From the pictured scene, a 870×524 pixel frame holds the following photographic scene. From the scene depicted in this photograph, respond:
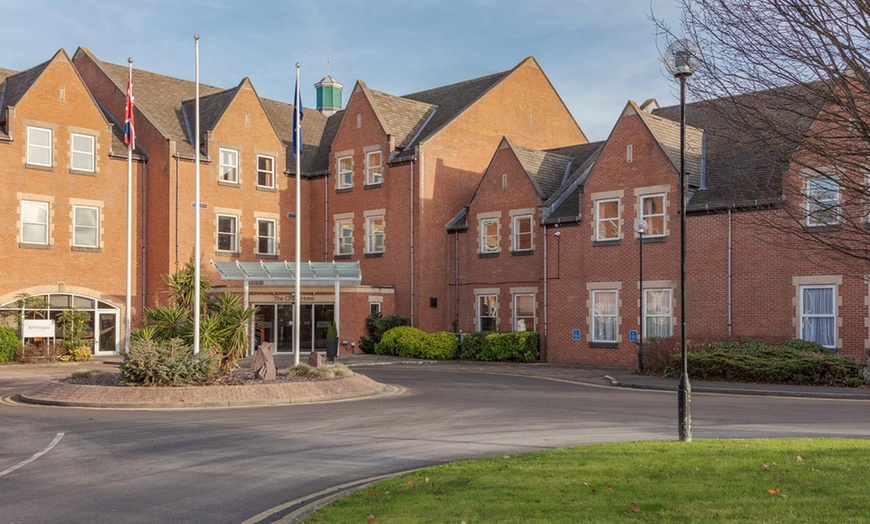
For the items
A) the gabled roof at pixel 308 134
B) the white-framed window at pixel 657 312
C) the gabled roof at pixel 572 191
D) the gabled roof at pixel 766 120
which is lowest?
the white-framed window at pixel 657 312

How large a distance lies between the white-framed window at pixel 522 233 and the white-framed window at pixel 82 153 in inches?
732

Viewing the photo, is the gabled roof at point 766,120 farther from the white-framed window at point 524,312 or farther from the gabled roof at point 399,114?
the gabled roof at point 399,114

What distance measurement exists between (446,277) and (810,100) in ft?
112

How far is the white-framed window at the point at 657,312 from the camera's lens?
110 ft

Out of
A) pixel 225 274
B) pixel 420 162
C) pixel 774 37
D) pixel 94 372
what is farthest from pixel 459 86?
pixel 774 37

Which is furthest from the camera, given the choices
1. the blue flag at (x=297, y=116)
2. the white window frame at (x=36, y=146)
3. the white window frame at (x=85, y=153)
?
the white window frame at (x=85, y=153)

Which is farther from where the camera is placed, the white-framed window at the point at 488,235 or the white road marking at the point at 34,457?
the white-framed window at the point at 488,235

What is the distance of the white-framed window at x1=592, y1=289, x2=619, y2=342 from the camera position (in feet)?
115

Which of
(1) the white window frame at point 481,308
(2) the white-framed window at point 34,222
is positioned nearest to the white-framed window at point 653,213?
(1) the white window frame at point 481,308

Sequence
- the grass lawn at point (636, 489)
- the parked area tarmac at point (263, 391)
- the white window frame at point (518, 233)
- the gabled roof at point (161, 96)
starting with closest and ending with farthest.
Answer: the grass lawn at point (636, 489) < the parked area tarmac at point (263, 391) < the white window frame at point (518, 233) < the gabled roof at point (161, 96)

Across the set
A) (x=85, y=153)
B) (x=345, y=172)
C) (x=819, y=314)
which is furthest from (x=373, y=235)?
(x=819, y=314)

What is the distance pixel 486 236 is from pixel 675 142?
32.6 ft

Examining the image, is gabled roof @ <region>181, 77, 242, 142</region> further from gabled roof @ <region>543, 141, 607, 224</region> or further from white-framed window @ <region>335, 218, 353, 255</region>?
gabled roof @ <region>543, 141, 607, 224</region>

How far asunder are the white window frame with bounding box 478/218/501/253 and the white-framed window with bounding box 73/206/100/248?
663 inches
